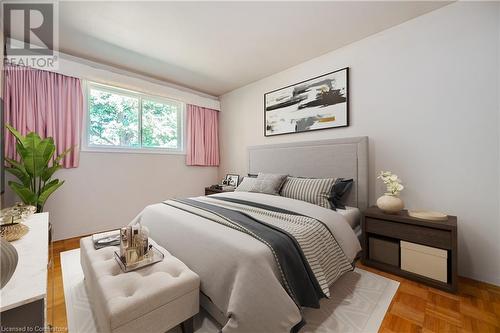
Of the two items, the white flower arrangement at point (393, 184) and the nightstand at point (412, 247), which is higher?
the white flower arrangement at point (393, 184)

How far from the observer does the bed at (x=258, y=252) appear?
1.09 m

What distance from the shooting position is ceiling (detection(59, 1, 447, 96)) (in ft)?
6.33

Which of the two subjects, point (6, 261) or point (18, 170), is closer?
A: point (6, 261)

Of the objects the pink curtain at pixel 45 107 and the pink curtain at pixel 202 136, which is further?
the pink curtain at pixel 202 136

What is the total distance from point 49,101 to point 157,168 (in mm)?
1587

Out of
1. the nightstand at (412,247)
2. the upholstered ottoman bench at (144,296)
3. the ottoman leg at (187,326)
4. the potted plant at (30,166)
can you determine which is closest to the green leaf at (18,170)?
the potted plant at (30,166)

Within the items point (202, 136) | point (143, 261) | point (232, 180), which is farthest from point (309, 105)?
point (143, 261)

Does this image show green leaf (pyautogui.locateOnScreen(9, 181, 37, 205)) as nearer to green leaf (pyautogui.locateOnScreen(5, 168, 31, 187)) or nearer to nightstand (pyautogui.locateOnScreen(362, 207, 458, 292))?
green leaf (pyautogui.locateOnScreen(5, 168, 31, 187))

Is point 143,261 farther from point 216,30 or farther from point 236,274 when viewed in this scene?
point 216,30

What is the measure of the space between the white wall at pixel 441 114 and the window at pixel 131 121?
9.63 ft

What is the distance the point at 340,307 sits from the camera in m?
1.49

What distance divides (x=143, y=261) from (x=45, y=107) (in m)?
2.61

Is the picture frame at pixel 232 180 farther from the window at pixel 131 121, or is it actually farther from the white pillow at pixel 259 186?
the window at pixel 131 121

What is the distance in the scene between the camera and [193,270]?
1354mm
